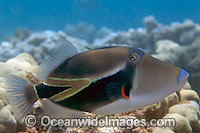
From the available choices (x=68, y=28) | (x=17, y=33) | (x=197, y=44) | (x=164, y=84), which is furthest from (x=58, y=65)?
(x=68, y=28)

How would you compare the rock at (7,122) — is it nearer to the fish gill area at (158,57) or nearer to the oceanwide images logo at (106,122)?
the fish gill area at (158,57)

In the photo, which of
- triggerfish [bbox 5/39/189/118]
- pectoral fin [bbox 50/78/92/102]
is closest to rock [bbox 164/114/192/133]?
triggerfish [bbox 5/39/189/118]

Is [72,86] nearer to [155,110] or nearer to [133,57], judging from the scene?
[133,57]

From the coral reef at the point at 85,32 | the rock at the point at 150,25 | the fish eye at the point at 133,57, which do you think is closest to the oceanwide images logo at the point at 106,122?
the fish eye at the point at 133,57

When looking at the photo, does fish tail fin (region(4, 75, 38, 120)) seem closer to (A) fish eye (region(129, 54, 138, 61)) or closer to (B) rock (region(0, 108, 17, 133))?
(A) fish eye (region(129, 54, 138, 61))

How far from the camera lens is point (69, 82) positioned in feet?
3.17

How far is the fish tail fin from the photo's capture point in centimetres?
105

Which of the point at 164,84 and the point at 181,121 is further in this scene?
the point at 181,121

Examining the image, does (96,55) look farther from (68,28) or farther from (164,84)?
(68,28)

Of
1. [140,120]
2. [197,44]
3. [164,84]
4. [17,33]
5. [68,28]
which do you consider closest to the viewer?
[164,84]

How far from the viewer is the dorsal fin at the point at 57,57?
1053 millimetres

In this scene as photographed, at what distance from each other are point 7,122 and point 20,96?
2.43 ft

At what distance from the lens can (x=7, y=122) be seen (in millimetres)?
1630

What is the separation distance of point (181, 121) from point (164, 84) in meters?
1.39
